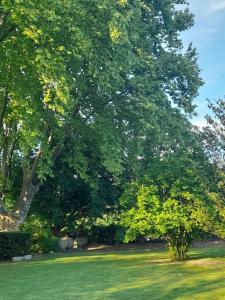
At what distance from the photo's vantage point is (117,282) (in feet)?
43.8

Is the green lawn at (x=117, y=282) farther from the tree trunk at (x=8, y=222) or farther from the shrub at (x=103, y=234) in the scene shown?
the shrub at (x=103, y=234)

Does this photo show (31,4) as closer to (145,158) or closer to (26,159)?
(26,159)

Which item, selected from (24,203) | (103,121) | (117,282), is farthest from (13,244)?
(117,282)

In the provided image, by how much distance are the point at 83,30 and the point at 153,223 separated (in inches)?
361

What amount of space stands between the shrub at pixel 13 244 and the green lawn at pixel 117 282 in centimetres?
446

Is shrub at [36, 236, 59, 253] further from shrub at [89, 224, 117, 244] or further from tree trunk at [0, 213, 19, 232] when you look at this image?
shrub at [89, 224, 117, 244]

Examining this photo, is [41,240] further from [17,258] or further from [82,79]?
[82,79]

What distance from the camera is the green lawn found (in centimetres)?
1112

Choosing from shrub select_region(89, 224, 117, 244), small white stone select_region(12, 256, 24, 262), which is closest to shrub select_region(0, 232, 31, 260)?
small white stone select_region(12, 256, 24, 262)

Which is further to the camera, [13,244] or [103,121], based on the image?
[103,121]

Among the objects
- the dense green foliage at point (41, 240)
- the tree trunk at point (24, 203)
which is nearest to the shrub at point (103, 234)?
the dense green foliage at point (41, 240)

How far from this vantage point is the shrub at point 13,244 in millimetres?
22891

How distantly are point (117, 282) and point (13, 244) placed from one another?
11.2 meters

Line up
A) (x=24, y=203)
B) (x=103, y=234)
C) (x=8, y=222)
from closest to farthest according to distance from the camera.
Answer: (x=8, y=222) < (x=24, y=203) < (x=103, y=234)
